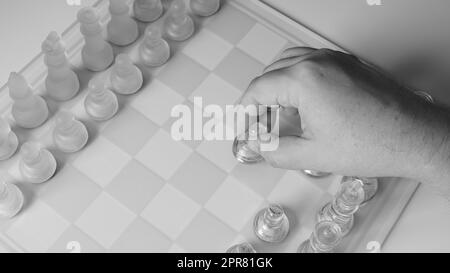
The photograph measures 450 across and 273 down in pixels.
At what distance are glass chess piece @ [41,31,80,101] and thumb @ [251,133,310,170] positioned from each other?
20.7 inches

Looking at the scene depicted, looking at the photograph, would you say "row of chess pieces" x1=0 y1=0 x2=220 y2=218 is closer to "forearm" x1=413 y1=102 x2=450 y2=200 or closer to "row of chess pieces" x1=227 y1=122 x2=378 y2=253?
"row of chess pieces" x1=227 y1=122 x2=378 y2=253

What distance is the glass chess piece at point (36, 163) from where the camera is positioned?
1.22m

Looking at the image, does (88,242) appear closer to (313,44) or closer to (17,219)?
(17,219)

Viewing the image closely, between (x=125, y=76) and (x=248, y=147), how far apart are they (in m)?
0.36

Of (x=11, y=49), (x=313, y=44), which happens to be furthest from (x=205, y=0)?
(x=11, y=49)

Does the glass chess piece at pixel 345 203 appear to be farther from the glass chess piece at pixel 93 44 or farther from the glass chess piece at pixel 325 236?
the glass chess piece at pixel 93 44

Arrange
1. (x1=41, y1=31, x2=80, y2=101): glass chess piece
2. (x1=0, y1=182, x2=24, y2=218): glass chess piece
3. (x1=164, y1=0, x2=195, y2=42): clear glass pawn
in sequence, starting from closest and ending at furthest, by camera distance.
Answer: (x1=0, y1=182, x2=24, y2=218): glass chess piece < (x1=41, y1=31, x2=80, y2=101): glass chess piece < (x1=164, y1=0, x2=195, y2=42): clear glass pawn

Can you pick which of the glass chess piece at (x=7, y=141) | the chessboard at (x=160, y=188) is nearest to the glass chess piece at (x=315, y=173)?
the chessboard at (x=160, y=188)

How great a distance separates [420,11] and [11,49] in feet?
3.72

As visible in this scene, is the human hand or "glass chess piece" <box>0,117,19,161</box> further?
"glass chess piece" <box>0,117,19,161</box>

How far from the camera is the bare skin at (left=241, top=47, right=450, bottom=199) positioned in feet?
3.60

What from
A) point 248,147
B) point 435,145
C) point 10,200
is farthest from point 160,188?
point 435,145

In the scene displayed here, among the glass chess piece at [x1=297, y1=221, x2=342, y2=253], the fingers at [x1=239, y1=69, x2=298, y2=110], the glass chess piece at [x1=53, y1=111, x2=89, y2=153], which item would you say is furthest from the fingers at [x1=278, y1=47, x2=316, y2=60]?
the glass chess piece at [x1=53, y1=111, x2=89, y2=153]

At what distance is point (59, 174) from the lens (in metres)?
1.29
